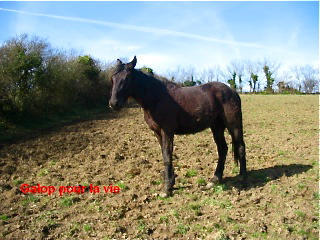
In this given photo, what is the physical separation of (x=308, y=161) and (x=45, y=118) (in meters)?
13.8

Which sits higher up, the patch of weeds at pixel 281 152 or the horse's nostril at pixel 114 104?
the horse's nostril at pixel 114 104

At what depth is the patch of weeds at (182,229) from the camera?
12.1ft

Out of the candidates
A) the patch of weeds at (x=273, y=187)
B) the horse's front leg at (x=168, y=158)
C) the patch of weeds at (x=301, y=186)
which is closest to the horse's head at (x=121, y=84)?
the horse's front leg at (x=168, y=158)

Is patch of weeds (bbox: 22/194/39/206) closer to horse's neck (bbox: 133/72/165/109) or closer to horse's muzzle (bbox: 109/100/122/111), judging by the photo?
horse's muzzle (bbox: 109/100/122/111)

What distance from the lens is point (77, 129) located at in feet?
41.8

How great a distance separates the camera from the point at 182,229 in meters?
3.76

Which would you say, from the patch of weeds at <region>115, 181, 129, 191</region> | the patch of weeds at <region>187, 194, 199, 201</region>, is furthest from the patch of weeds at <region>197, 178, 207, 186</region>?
the patch of weeds at <region>115, 181, 129, 191</region>

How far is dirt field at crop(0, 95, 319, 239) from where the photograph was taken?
148 inches

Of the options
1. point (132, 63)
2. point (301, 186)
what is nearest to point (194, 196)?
point (301, 186)

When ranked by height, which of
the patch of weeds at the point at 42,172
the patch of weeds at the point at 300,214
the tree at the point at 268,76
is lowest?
the patch of weeds at the point at 300,214

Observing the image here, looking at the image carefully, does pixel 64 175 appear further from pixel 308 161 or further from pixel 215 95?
pixel 308 161

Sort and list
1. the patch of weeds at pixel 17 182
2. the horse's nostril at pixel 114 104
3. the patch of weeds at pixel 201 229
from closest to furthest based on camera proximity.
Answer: the patch of weeds at pixel 201 229, the horse's nostril at pixel 114 104, the patch of weeds at pixel 17 182

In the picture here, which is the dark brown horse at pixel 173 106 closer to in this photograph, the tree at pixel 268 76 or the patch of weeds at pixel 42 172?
the patch of weeds at pixel 42 172

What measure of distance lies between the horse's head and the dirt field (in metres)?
1.81
